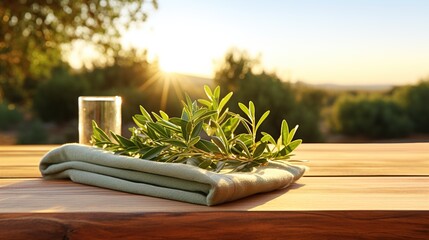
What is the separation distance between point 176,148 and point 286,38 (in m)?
8.68

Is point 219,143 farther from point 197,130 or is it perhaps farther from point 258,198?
point 258,198

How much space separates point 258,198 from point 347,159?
2.13 feet

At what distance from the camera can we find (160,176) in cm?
102

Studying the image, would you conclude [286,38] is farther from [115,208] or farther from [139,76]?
[115,208]

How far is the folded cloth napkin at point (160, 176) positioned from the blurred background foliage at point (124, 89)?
5.47 m

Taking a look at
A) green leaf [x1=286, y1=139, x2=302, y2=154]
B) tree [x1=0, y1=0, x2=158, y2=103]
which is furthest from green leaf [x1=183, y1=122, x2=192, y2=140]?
tree [x1=0, y1=0, x2=158, y2=103]

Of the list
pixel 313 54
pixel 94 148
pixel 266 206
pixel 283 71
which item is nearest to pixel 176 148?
pixel 94 148

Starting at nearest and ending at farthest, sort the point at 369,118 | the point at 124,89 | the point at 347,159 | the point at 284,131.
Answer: the point at 284,131
the point at 347,159
the point at 369,118
the point at 124,89

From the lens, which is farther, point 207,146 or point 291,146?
point 291,146

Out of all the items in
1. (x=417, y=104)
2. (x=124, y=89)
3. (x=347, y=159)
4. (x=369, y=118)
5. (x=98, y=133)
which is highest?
(x=98, y=133)

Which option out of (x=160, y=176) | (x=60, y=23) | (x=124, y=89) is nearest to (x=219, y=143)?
(x=160, y=176)

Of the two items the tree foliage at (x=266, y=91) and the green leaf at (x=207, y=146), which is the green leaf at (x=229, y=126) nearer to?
the green leaf at (x=207, y=146)

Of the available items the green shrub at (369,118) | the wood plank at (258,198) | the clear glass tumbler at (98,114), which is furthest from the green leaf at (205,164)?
the green shrub at (369,118)

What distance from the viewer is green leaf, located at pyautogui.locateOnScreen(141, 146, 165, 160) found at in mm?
1087
